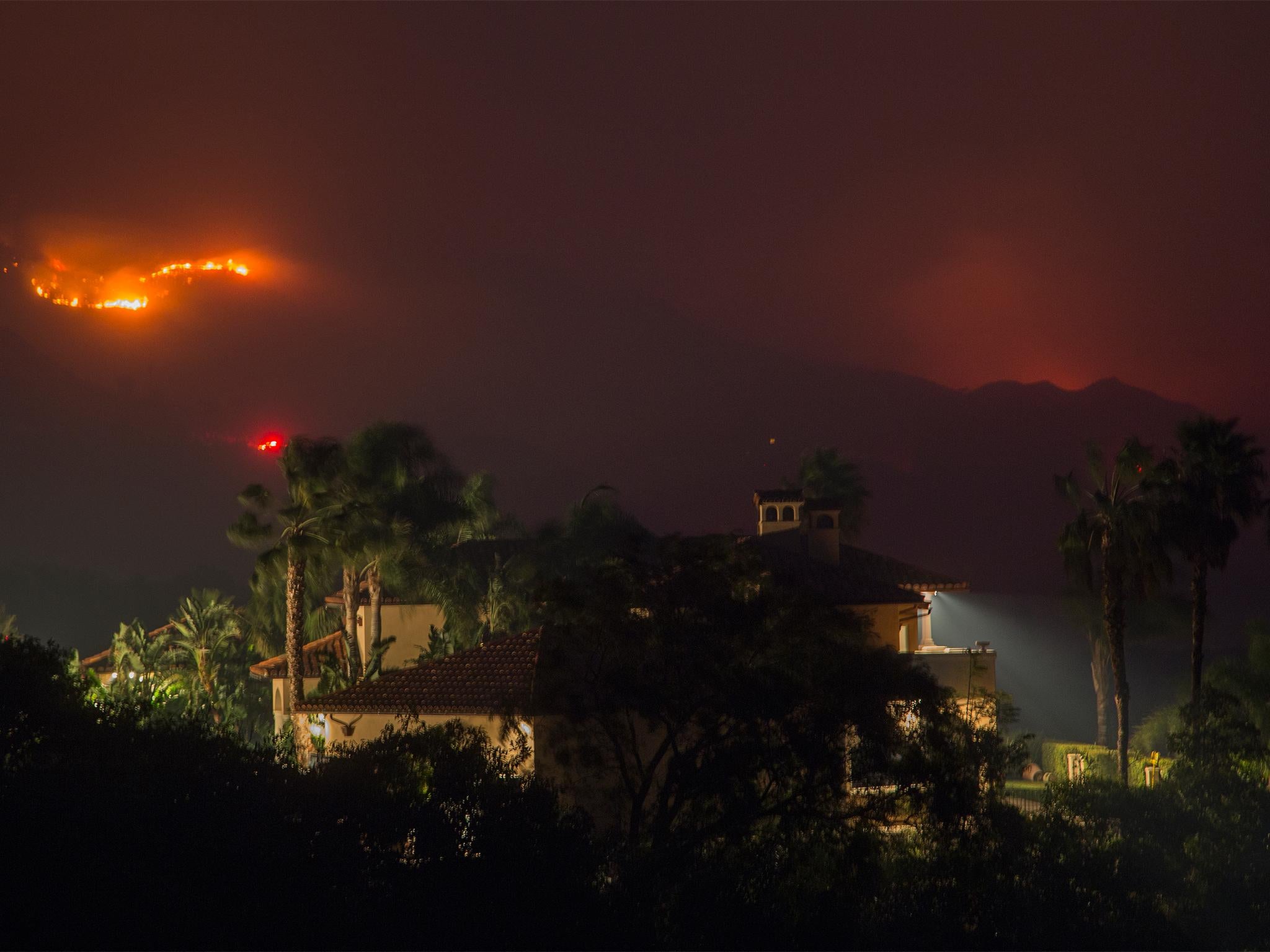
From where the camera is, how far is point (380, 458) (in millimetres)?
44438

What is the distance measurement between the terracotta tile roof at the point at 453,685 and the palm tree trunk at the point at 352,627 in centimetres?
1226

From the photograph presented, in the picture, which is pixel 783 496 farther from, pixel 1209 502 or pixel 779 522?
pixel 1209 502

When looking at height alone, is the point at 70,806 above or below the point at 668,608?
below

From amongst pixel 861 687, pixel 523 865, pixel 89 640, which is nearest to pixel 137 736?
pixel 523 865

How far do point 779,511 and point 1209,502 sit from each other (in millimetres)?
13003

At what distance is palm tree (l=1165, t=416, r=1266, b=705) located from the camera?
1383 inches

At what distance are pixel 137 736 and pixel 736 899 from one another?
768cm

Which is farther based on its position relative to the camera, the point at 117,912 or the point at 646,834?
the point at 646,834

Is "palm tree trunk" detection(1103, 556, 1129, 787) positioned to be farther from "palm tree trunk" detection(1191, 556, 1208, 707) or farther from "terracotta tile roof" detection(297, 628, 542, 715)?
"terracotta tile roof" detection(297, 628, 542, 715)

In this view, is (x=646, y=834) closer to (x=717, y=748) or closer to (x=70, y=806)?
(x=717, y=748)

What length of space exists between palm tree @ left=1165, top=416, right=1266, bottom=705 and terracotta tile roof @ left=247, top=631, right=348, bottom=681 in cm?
2608

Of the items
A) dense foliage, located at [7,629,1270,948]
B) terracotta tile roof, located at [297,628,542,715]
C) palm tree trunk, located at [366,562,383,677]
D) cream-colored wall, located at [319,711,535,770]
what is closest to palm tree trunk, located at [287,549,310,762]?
terracotta tile roof, located at [297,628,542,715]

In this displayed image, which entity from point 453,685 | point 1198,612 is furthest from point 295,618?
point 1198,612

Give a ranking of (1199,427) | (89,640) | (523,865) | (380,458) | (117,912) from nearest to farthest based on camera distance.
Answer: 1. (117,912)
2. (523,865)
3. (1199,427)
4. (380,458)
5. (89,640)
